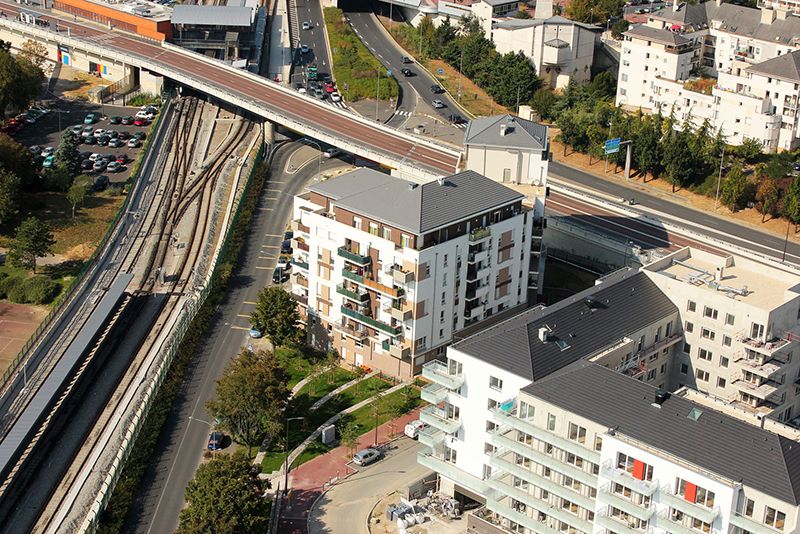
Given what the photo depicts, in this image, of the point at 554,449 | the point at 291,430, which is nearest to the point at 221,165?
the point at 291,430

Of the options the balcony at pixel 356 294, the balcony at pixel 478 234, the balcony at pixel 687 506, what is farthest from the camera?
the balcony at pixel 478 234

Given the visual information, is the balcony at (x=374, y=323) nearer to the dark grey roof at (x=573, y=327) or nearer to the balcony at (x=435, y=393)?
A: the dark grey roof at (x=573, y=327)

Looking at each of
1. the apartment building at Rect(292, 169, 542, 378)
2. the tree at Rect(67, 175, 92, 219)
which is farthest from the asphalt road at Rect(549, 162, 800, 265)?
the tree at Rect(67, 175, 92, 219)

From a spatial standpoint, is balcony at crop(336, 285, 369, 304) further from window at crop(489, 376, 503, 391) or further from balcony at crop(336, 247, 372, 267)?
window at crop(489, 376, 503, 391)

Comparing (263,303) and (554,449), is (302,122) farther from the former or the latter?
(554,449)

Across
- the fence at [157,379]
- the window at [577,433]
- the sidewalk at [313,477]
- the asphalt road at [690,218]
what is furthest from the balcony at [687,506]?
the asphalt road at [690,218]

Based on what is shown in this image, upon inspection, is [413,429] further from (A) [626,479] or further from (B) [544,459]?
(A) [626,479]
